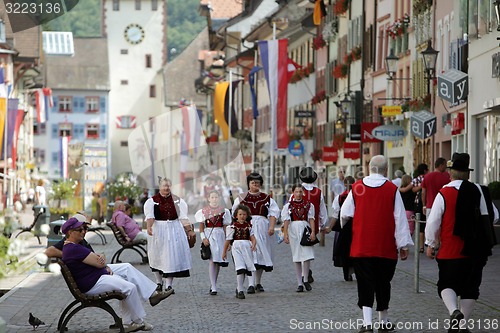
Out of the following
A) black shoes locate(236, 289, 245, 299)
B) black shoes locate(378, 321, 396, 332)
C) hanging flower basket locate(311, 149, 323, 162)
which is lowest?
black shoes locate(236, 289, 245, 299)

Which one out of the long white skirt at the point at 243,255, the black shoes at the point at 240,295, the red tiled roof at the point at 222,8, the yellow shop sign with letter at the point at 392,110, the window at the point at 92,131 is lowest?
the black shoes at the point at 240,295

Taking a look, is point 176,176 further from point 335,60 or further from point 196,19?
point 196,19

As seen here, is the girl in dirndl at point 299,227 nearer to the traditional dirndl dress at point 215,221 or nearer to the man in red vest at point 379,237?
the traditional dirndl dress at point 215,221

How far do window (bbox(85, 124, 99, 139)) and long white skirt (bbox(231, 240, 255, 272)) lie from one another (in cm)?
11219

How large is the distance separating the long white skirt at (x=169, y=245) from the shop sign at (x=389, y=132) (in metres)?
18.2

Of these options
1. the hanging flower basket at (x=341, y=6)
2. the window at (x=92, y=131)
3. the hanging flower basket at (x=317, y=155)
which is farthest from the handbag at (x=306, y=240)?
the window at (x=92, y=131)

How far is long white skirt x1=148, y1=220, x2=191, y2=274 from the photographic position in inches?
736

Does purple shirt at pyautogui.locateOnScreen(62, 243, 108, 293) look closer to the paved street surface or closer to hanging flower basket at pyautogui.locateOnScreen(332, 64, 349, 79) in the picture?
the paved street surface

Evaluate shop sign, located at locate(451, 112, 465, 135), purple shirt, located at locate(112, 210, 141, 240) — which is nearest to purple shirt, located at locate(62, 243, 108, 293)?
purple shirt, located at locate(112, 210, 141, 240)

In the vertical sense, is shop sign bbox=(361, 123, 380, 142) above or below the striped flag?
below

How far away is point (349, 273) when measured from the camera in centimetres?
2083

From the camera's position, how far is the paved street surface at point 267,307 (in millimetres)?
13945

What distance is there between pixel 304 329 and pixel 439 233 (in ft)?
5.54

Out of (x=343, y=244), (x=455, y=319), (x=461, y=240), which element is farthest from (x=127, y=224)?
(x=455, y=319)
